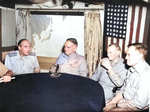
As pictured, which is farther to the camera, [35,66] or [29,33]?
[29,33]

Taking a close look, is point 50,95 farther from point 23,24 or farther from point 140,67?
point 23,24

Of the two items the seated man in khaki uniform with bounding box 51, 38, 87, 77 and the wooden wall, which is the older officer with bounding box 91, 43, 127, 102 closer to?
the seated man in khaki uniform with bounding box 51, 38, 87, 77

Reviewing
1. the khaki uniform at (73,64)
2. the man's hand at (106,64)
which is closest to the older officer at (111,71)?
the man's hand at (106,64)

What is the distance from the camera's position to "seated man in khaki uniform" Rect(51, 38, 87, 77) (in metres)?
2.38

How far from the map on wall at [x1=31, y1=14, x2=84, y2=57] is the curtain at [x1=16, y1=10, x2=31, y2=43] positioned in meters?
0.18

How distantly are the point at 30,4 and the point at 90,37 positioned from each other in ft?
5.51

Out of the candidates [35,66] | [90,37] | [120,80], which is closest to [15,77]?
[35,66]

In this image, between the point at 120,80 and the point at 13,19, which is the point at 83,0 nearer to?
the point at 13,19

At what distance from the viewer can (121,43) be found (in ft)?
9.73

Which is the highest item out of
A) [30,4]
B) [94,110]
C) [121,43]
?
[30,4]

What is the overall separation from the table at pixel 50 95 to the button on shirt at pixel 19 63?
0.75 meters

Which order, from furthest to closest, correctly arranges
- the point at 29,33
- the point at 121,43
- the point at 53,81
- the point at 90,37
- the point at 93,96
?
the point at 29,33
the point at 90,37
the point at 121,43
the point at 53,81
the point at 93,96

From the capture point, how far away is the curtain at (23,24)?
3.53 meters

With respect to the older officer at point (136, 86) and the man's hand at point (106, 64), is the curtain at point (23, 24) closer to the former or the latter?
the man's hand at point (106, 64)
